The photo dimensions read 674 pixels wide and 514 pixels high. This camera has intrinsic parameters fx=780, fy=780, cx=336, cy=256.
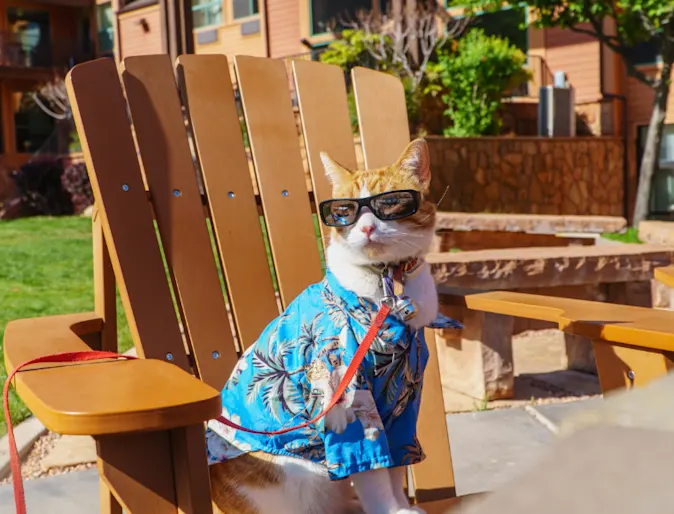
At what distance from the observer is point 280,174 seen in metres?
2.24

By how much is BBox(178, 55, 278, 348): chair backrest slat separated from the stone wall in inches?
301

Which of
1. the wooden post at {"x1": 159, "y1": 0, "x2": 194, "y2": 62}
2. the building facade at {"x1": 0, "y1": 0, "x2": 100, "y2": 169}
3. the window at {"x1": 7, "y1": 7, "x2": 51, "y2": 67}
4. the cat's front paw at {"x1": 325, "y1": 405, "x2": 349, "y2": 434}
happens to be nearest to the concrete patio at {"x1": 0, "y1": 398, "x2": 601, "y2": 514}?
the cat's front paw at {"x1": 325, "y1": 405, "x2": 349, "y2": 434}

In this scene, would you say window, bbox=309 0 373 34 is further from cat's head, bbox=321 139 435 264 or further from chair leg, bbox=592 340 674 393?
chair leg, bbox=592 340 674 393

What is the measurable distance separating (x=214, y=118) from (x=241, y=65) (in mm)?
186

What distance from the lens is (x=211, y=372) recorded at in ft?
6.54

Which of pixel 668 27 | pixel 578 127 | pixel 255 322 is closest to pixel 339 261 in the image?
pixel 255 322

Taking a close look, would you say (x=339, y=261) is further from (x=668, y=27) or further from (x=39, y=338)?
(x=668, y=27)

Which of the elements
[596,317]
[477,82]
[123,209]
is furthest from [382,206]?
[477,82]

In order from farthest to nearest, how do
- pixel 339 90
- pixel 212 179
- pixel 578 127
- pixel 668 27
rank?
pixel 578 127
pixel 668 27
pixel 339 90
pixel 212 179

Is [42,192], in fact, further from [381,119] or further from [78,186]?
[381,119]

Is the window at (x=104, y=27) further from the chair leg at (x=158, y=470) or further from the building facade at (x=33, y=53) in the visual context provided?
the chair leg at (x=158, y=470)

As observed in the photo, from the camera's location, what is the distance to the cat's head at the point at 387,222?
1751mm

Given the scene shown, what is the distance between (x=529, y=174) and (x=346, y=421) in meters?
10.3

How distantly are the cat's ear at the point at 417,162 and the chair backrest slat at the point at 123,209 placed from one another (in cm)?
64
